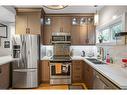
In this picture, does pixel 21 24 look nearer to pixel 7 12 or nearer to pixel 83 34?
pixel 7 12

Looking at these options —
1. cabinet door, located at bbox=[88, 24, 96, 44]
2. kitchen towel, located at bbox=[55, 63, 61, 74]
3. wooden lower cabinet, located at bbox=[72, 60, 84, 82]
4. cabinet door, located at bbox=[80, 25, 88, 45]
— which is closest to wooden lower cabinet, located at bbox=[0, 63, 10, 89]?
kitchen towel, located at bbox=[55, 63, 61, 74]

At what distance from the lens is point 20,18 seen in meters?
5.22

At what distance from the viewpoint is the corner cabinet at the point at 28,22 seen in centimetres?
518

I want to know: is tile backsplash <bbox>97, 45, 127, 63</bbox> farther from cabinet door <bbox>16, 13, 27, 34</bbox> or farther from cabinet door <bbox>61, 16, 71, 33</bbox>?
cabinet door <bbox>16, 13, 27, 34</bbox>

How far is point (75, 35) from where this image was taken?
19.3ft

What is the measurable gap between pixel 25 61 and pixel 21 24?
1190 mm

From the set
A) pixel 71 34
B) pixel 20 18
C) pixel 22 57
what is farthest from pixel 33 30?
pixel 71 34

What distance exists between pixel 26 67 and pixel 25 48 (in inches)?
21.6

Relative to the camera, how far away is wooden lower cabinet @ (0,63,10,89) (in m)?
4.11

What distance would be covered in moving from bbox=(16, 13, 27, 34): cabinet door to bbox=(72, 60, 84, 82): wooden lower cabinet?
1.88m

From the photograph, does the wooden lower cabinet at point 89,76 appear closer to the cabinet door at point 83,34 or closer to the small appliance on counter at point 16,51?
the cabinet door at point 83,34

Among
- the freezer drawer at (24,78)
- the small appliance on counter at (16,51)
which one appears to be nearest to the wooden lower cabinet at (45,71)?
the freezer drawer at (24,78)

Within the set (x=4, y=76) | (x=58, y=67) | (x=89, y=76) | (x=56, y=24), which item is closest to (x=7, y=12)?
(x=56, y=24)

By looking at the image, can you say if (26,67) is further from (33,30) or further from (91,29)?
(91,29)
